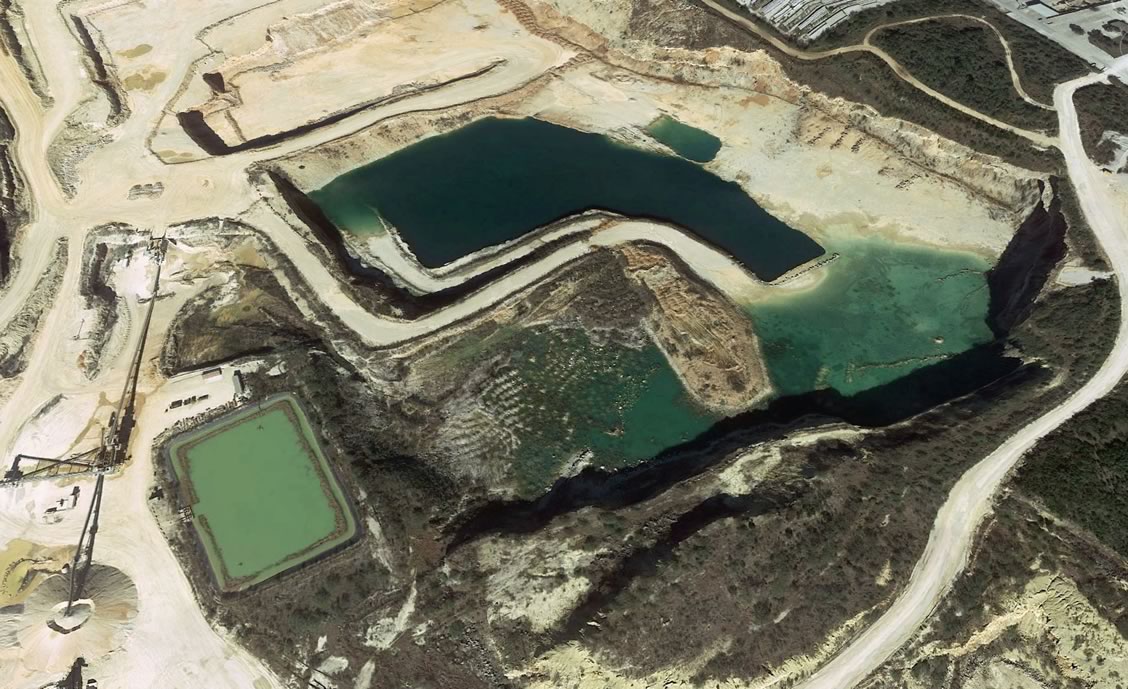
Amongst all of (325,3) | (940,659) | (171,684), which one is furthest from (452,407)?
(325,3)

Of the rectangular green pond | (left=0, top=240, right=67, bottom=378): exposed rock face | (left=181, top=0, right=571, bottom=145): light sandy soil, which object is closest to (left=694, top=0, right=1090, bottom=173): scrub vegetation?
(left=181, top=0, right=571, bottom=145): light sandy soil

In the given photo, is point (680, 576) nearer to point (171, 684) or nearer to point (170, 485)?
point (171, 684)

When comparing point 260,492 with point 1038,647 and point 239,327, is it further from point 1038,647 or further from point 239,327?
point 1038,647

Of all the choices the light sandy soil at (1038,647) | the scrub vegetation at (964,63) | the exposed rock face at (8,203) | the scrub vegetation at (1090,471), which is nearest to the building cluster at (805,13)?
the scrub vegetation at (964,63)

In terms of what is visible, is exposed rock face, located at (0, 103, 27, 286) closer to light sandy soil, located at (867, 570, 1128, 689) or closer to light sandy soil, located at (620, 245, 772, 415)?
light sandy soil, located at (620, 245, 772, 415)

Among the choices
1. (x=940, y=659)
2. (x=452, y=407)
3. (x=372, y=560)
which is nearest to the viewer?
(x=940, y=659)

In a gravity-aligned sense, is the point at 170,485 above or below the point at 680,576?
below
